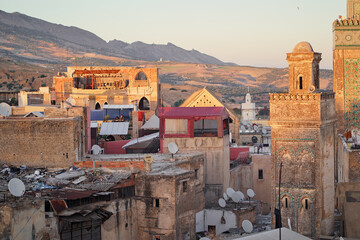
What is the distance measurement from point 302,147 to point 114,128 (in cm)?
1173

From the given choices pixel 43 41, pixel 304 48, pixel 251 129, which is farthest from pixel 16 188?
pixel 43 41

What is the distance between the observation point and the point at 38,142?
63.9 feet

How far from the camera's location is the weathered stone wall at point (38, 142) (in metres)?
19.5

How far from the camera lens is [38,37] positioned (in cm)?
14525

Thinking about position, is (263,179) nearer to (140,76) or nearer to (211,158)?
(211,158)

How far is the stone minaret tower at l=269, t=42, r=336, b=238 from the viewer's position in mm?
19562

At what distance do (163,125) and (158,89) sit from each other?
51.1 feet

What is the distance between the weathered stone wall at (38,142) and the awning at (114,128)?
30.1 ft

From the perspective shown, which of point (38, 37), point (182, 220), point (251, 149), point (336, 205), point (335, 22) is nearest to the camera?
point (182, 220)

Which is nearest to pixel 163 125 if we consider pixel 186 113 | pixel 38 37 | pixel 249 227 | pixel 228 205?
pixel 186 113

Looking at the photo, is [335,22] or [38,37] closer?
[335,22]

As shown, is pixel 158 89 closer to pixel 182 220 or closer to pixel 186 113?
pixel 186 113

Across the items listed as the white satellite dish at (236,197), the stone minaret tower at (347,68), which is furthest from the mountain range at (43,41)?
the white satellite dish at (236,197)

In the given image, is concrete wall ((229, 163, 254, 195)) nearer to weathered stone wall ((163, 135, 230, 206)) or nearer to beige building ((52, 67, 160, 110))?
weathered stone wall ((163, 135, 230, 206))
